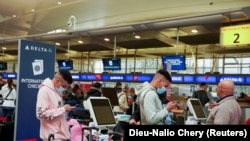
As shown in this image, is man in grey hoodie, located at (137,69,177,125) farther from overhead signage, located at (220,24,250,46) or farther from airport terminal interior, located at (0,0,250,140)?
overhead signage, located at (220,24,250,46)

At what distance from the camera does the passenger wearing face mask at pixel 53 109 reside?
3455 millimetres

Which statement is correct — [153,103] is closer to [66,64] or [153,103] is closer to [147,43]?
[147,43]

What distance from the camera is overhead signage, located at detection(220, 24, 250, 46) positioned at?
8324 millimetres

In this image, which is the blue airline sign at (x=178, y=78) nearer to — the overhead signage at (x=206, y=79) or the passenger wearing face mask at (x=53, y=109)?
the overhead signage at (x=206, y=79)

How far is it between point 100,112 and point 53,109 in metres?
0.52

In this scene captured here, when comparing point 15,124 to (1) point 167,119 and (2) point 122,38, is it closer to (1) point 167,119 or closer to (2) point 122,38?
(1) point 167,119

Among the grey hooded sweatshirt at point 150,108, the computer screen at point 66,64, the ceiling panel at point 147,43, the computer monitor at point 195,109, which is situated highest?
the ceiling panel at point 147,43

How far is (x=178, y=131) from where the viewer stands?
148 centimetres

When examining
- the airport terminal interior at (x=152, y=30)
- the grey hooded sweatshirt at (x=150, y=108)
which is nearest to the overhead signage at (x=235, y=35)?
the airport terminal interior at (x=152, y=30)

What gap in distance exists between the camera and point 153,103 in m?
3.33

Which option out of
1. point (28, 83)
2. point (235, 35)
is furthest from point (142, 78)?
point (28, 83)

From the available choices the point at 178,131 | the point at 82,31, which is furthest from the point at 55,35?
the point at 178,131

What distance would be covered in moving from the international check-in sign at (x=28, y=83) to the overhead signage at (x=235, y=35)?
527cm

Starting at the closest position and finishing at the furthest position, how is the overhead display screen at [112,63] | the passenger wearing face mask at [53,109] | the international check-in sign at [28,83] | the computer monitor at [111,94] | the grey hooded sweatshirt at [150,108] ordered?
1. the grey hooded sweatshirt at [150,108]
2. the passenger wearing face mask at [53,109]
3. the international check-in sign at [28,83]
4. the computer monitor at [111,94]
5. the overhead display screen at [112,63]
